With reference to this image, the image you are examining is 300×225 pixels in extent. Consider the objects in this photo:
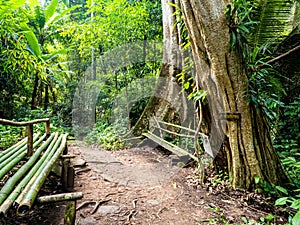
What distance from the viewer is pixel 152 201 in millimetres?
2832

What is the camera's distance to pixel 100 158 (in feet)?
15.4

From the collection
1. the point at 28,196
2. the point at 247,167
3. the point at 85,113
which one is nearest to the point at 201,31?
the point at 247,167

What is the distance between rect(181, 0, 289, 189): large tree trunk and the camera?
8.25ft

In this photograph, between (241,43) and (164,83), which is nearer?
(241,43)

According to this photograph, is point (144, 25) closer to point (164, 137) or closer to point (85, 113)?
point (164, 137)

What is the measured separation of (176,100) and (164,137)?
3.30 feet

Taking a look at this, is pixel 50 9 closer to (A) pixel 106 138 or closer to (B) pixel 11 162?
(A) pixel 106 138

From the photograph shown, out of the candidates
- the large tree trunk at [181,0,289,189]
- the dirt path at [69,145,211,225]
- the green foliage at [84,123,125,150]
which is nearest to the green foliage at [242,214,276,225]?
the dirt path at [69,145,211,225]

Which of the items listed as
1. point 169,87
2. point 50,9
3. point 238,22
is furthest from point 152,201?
point 50,9

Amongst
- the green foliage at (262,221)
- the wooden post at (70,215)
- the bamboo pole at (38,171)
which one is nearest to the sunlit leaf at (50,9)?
the bamboo pole at (38,171)

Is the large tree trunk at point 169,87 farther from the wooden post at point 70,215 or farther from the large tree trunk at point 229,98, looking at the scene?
the wooden post at point 70,215

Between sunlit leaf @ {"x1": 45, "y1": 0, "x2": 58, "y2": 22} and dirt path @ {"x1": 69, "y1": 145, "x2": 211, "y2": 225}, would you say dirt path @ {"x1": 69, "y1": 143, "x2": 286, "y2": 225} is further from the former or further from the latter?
sunlit leaf @ {"x1": 45, "y1": 0, "x2": 58, "y2": 22}

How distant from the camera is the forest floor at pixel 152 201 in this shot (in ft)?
7.86

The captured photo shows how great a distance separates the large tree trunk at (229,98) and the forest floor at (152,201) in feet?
1.14
